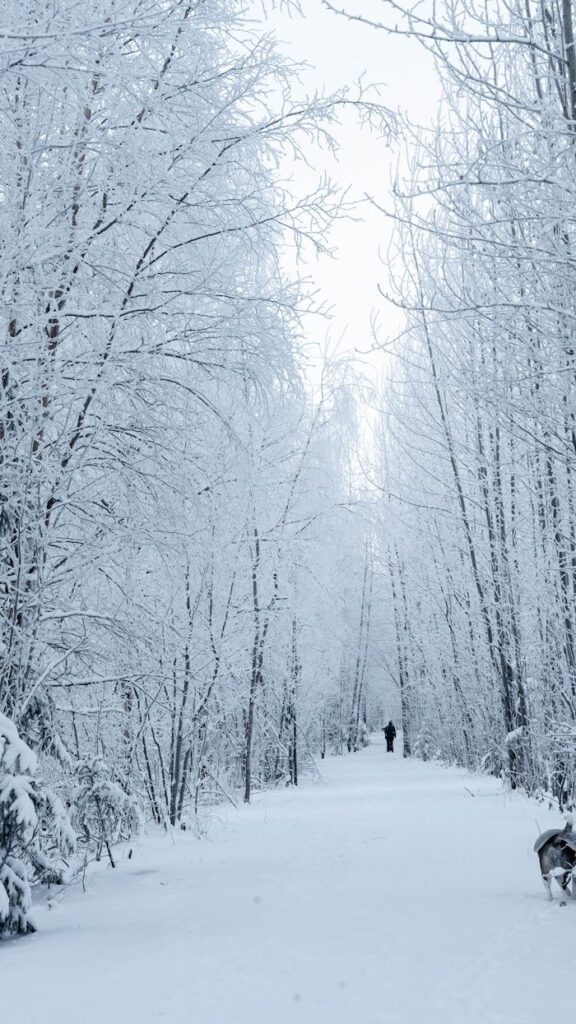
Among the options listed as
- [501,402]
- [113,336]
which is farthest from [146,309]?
[501,402]

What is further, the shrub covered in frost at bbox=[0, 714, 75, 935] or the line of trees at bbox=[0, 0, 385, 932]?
the line of trees at bbox=[0, 0, 385, 932]

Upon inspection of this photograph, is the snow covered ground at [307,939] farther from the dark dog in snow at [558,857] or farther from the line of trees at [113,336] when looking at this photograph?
the line of trees at [113,336]

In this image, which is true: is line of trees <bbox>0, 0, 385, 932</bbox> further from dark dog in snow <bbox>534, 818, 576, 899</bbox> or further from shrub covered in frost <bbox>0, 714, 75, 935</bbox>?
dark dog in snow <bbox>534, 818, 576, 899</bbox>

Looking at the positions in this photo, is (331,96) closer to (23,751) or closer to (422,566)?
(23,751)

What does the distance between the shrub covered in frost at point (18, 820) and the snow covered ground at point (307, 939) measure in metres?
0.16

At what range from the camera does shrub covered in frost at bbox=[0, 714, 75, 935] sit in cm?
393

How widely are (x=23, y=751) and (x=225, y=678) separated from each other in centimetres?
595

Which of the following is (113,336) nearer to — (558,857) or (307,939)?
(307,939)

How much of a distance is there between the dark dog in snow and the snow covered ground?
0.13m

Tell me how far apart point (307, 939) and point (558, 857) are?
4.67ft

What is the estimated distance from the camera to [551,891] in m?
4.49

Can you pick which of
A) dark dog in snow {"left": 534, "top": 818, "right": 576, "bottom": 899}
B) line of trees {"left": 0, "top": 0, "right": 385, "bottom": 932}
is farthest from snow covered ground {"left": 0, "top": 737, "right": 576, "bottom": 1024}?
line of trees {"left": 0, "top": 0, "right": 385, "bottom": 932}

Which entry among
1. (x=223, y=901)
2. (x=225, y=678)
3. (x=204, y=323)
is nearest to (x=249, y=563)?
(x=225, y=678)

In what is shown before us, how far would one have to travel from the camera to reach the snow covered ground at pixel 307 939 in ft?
9.62
